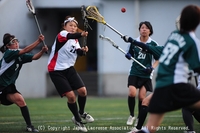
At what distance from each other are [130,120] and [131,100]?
16.4 inches

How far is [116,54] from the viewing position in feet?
75.0

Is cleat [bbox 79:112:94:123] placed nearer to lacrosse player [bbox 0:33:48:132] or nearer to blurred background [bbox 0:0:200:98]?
lacrosse player [bbox 0:33:48:132]

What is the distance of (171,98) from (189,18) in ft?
3.49

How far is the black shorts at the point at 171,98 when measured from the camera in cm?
649

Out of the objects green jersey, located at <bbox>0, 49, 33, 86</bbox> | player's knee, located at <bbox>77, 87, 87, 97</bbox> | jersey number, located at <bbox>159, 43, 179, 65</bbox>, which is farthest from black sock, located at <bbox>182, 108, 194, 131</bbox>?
green jersey, located at <bbox>0, 49, 33, 86</bbox>

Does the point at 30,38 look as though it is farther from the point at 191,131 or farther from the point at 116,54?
the point at 191,131

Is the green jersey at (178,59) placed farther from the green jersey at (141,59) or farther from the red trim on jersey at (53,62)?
the green jersey at (141,59)

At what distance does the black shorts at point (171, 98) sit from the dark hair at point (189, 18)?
750mm

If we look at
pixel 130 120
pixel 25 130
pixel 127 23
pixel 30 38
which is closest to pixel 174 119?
pixel 130 120

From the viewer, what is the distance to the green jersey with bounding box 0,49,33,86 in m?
9.26

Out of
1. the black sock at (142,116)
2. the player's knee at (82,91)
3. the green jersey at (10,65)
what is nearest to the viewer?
the black sock at (142,116)

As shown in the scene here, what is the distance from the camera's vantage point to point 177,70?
658 cm

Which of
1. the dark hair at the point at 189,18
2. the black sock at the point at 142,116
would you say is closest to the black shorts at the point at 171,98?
the dark hair at the point at 189,18

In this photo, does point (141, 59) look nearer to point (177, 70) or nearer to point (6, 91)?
point (6, 91)
